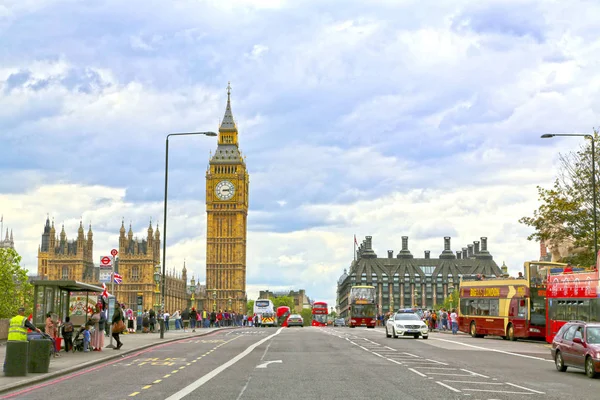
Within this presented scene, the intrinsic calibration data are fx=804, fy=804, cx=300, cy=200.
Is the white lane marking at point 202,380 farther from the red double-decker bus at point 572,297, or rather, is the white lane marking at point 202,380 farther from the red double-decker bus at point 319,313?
the red double-decker bus at point 319,313

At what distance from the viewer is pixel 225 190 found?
16750 cm

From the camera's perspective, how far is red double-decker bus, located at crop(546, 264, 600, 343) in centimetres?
3116

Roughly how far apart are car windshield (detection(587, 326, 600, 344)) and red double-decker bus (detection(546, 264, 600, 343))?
997cm

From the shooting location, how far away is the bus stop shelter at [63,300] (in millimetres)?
26469

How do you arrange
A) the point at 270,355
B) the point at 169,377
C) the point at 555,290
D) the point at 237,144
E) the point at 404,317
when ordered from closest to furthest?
the point at 169,377 < the point at 270,355 < the point at 555,290 < the point at 404,317 < the point at 237,144

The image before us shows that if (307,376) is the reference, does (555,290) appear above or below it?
above

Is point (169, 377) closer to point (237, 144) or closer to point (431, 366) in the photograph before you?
point (431, 366)

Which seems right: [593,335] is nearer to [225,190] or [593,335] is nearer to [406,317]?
[406,317]

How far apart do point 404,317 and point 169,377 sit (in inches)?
1060

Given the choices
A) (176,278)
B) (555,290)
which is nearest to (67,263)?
(176,278)

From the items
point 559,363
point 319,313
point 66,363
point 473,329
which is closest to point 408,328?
point 473,329

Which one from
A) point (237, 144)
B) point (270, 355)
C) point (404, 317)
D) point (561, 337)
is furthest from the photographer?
point (237, 144)

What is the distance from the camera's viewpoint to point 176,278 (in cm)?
17712

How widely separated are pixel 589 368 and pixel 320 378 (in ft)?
23.7
